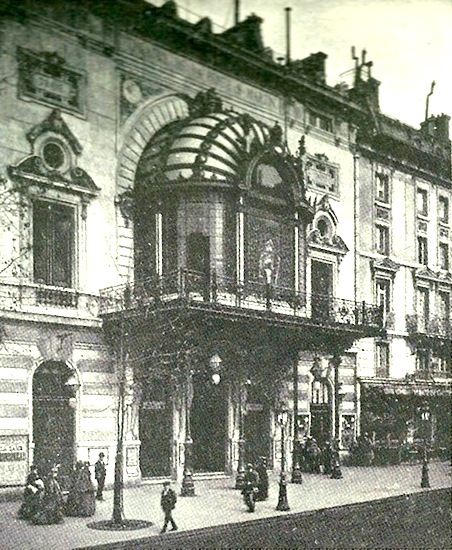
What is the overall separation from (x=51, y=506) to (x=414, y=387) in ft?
30.9

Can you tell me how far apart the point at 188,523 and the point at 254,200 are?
18.7ft

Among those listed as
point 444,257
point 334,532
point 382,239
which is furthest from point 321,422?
point 334,532

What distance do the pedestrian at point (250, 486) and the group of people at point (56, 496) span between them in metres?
2.39

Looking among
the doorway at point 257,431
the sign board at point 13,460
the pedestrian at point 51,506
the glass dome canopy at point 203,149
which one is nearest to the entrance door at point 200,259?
the glass dome canopy at point 203,149

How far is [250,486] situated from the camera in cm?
1227

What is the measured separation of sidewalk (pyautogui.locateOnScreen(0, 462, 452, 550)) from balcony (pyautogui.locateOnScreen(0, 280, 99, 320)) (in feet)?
8.97

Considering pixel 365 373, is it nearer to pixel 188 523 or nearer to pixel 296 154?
pixel 296 154

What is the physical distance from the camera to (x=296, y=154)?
13.1 metres

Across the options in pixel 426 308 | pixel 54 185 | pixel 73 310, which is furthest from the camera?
pixel 426 308

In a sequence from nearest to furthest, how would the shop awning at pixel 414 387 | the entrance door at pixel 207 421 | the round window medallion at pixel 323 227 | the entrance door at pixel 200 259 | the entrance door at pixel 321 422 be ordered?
1. the entrance door at pixel 200 259
2. the entrance door at pixel 207 421
3. the round window medallion at pixel 323 227
4. the shop awning at pixel 414 387
5. the entrance door at pixel 321 422

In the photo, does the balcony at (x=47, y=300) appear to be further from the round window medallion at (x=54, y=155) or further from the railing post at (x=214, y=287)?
the railing post at (x=214, y=287)

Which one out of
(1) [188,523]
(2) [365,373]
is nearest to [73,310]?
(1) [188,523]

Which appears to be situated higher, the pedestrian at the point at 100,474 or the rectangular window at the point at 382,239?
the rectangular window at the point at 382,239

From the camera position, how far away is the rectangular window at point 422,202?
15641 millimetres
